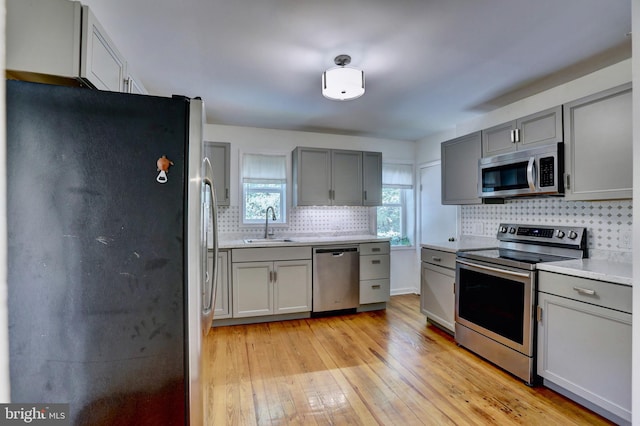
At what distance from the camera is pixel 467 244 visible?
330 cm

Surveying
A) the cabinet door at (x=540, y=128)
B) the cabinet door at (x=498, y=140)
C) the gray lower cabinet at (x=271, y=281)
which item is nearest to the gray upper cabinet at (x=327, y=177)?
the gray lower cabinet at (x=271, y=281)

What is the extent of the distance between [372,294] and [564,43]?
9.91ft

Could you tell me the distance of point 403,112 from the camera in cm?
343

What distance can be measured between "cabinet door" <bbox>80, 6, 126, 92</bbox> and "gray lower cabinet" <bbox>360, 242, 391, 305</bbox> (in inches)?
118

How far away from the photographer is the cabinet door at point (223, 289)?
331 cm

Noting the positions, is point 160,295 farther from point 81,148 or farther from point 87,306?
point 81,148

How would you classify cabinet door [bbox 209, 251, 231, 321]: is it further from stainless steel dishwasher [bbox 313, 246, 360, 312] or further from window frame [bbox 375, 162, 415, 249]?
window frame [bbox 375, 162, 415, 249]

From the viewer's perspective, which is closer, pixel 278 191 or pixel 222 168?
pixel 222 168

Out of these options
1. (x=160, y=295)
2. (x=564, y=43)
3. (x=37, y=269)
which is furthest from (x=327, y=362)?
(x=564, y=43)

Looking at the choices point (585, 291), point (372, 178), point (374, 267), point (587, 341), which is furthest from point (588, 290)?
point (372, 178)

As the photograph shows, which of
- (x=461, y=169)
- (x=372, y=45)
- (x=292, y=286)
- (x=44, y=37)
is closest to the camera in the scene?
(x=44, y=37)

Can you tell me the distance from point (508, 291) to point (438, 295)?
0.89 meters

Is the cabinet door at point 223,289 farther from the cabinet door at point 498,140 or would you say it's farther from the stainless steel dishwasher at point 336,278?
the cabinet door at point 498,140

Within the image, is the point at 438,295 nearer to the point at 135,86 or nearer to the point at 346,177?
the point at 346,177
